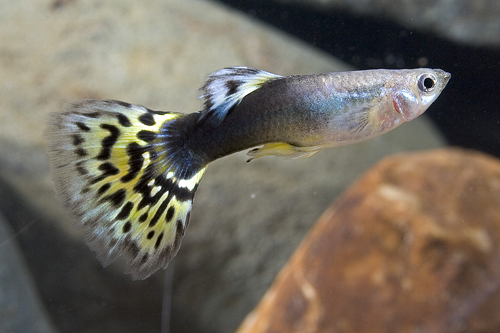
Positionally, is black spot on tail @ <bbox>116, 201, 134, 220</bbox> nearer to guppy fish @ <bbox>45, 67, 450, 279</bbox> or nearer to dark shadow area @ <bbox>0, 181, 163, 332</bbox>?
guppy fish @ <bbox>45, 67, 450, 279</bbox>

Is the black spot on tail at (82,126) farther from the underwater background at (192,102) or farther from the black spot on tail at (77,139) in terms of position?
the underwater background at (192,102)

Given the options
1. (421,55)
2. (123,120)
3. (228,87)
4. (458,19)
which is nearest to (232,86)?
(228,87)

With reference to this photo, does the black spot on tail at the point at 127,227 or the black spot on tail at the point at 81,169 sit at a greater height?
the black spot on tail at the point at 81,169

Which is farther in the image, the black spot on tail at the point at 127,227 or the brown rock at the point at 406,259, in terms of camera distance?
the brown rock at the point at 406,259

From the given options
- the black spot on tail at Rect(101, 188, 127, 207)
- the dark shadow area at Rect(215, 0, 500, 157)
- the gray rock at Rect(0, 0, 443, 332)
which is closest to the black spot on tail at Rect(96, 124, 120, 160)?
the black spot on tail at Rect(101, 188, 127, 207)

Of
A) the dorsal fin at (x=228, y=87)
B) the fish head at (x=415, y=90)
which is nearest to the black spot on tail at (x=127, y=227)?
the dorsal fin at (x=228, y=87)
